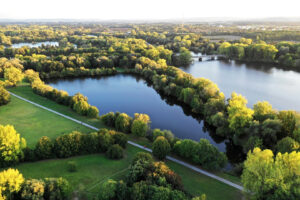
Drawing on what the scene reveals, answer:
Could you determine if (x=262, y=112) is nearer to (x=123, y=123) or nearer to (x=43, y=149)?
(x=123, y=123)

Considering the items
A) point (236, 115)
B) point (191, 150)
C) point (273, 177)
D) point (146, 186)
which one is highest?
point (273, 177)

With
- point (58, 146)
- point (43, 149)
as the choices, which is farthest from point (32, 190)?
point (58, 146)

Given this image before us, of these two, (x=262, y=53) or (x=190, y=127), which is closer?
(x=190, y=127)

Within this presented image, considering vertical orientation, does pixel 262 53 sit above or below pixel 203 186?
above

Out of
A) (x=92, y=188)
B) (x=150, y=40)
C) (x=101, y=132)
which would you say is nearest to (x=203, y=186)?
(x=92, y=188)

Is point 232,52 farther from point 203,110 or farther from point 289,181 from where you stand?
point 289,181

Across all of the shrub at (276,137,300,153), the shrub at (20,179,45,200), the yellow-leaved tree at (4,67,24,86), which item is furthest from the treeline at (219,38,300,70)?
the shrub at (20,179,45,200)
